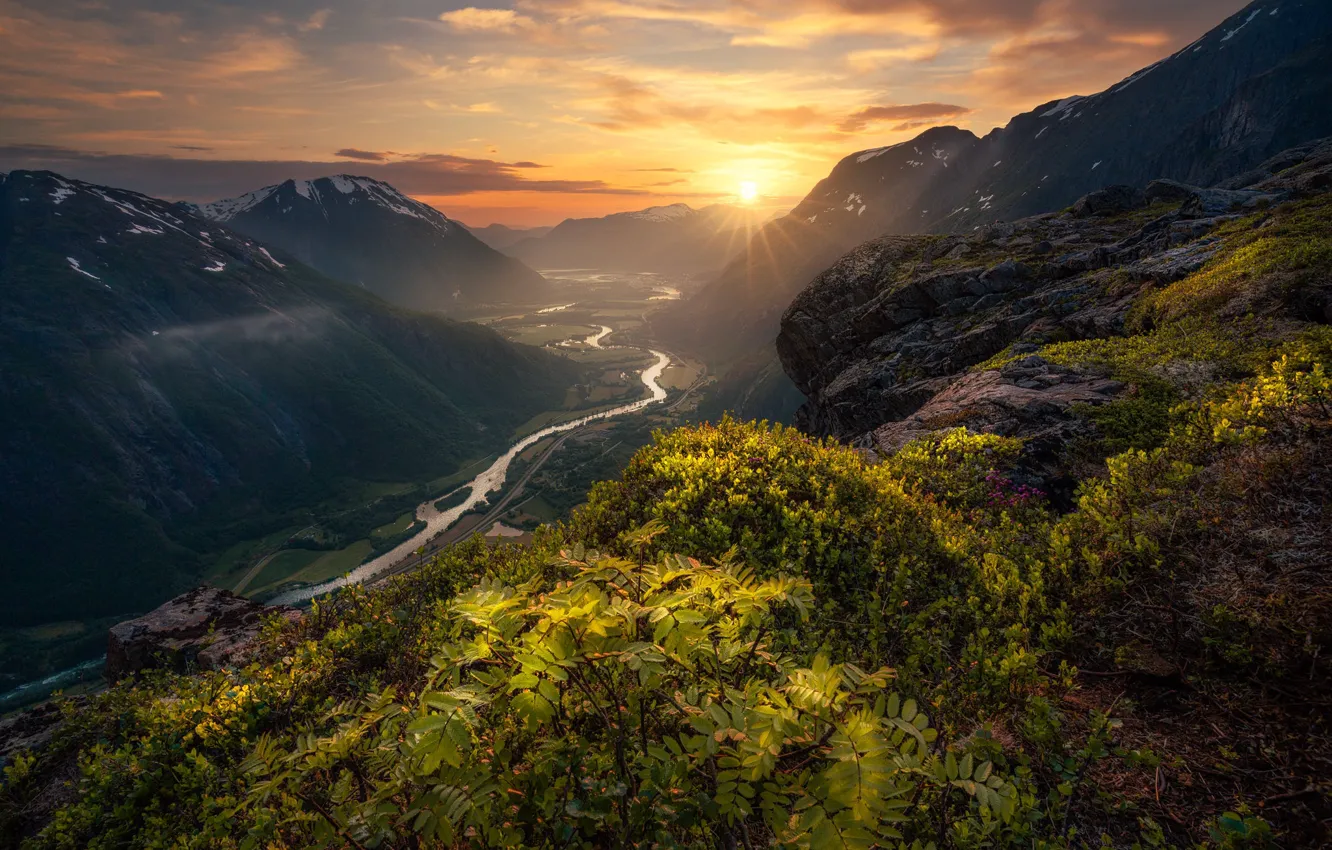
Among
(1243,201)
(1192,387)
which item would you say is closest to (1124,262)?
(1243,201)

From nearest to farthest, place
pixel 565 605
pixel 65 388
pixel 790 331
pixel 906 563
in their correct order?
pixel 565 605 < pixel 906 563 < pixel 790 331 < pixel 65 388

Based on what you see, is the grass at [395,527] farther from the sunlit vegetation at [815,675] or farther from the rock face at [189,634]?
the sunlit vegetation at [815,675]

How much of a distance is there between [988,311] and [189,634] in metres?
32.9

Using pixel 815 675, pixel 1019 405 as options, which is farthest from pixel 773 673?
pixel 1019 405

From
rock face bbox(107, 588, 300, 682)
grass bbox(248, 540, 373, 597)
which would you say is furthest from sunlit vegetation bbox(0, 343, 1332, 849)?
grass bbox(248, 540, 373, 597)

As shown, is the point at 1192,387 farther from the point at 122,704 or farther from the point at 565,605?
the point at 122,704

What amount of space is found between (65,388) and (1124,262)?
27310 cm

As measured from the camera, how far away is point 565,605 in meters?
3.13

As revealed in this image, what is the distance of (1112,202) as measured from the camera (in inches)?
1510

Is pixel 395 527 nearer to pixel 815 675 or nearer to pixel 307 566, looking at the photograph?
pixel 307 566

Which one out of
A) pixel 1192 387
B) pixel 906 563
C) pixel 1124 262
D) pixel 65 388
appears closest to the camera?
pixel 906 563

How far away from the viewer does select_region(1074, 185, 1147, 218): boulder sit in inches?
1496

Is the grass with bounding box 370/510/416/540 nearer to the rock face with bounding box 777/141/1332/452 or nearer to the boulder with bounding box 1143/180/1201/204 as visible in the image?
the rock face with bounding box 777/141/1332/452

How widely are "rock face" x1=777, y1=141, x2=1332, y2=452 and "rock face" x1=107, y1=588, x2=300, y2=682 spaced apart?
1548cm
